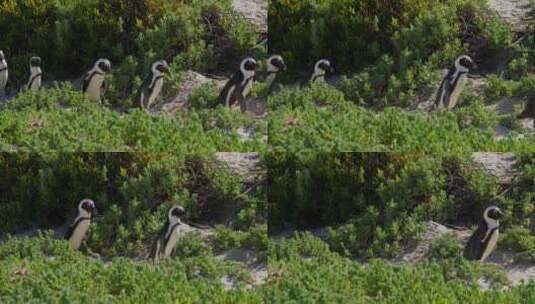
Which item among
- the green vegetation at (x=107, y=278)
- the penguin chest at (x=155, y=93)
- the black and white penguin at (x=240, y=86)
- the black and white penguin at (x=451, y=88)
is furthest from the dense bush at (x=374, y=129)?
the green vegetation at (x=107, y=278)

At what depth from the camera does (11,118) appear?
1164 cm

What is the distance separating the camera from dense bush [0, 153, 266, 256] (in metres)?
11.4

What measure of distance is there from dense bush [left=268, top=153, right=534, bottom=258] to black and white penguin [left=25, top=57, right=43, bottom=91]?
240 cm

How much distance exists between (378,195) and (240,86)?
1.56 metres

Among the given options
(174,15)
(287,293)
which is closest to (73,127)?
(174,15)

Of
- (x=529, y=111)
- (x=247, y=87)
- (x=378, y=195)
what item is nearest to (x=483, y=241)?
(x=378, y=195)

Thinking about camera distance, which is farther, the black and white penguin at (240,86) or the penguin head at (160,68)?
the penguin head at (160,68)

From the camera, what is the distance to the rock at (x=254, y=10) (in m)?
12.0

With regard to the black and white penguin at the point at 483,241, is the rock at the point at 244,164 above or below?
above

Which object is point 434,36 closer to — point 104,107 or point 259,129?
point 259,129

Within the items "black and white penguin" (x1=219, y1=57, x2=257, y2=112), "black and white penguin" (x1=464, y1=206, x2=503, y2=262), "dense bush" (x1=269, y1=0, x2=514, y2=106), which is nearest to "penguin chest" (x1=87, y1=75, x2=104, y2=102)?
"black and white penguin" (x1=219, y1=57, x2=257, y2=112)

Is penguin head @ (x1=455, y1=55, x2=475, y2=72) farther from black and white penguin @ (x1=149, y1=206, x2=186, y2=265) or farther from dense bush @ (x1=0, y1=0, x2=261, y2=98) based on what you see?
black and white penguin @ (x1=149, y1=206, x2=186, y2=265)

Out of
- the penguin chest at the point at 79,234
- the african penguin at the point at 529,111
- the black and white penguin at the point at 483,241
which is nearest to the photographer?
the black and white penguin at the point at 483,241

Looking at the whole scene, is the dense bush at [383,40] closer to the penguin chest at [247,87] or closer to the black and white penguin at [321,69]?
the black and white penguin at [321,69]
